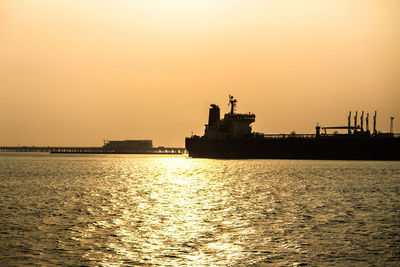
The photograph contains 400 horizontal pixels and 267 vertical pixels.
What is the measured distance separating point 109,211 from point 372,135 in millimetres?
80116

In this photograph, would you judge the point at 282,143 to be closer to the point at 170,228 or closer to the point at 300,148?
the point at 300,148

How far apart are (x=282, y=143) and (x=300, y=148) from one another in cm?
398

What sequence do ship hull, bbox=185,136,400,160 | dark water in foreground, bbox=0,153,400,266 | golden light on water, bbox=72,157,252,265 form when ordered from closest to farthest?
1. dark water in foreground, bbox=0,153,400,266
2. golden light on water, bbox=72,157,252,265
3. ship hull, bbox=185,136,400,160

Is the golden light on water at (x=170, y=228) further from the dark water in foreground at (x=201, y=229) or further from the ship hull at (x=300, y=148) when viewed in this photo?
the ship hull at (x=300, y=148)

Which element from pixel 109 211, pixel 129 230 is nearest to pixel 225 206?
pixel 109 211

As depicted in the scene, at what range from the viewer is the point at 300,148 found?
10138 centimetres

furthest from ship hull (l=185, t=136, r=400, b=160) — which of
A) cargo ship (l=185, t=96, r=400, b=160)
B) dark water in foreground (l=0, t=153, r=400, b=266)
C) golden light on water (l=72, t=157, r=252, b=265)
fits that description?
golden light on water (l=72, t=157, r=252, b=265)

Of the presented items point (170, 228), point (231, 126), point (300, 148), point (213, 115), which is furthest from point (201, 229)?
point (213, 115)

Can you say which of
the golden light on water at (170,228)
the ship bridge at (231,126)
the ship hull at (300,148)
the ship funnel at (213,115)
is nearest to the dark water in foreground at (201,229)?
the golden light on water at (170,228)

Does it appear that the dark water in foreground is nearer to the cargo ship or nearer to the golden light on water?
Answer: the golden light on water

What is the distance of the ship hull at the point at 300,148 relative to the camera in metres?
91.1

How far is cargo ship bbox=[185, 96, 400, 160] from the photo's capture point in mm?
91625

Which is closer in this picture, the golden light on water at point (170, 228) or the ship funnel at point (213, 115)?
the golden light on water at point (170, 228)

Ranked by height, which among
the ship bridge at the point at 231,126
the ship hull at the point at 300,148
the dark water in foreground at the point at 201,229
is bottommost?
the dark water in foreground at the point at 201,229
